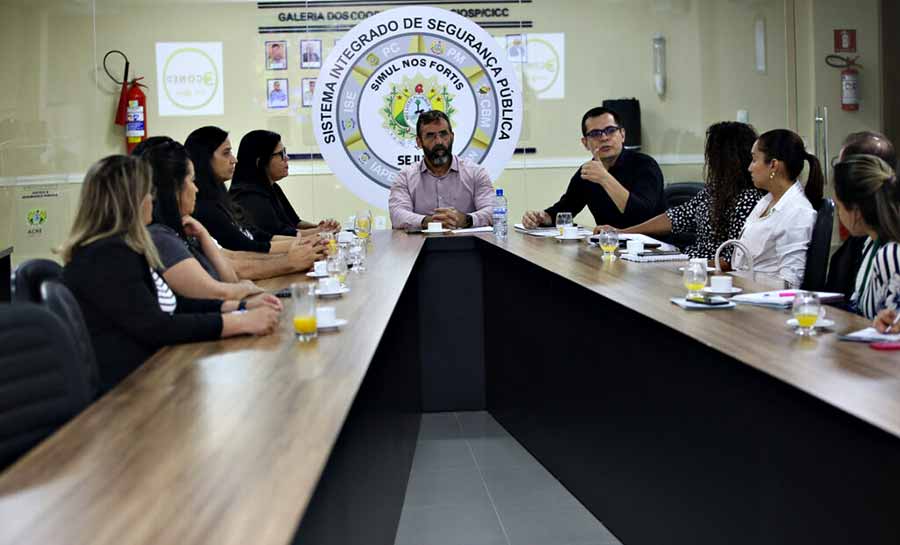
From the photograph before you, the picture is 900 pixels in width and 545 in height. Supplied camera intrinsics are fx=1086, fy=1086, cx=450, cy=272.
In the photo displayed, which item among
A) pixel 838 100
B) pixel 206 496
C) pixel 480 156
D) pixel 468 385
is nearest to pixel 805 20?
pixel 838 100

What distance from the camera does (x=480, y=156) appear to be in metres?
7.71

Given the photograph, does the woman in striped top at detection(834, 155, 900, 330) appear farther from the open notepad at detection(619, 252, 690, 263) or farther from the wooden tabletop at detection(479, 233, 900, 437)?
the open notepad at detection(619, 252, 690, 263)

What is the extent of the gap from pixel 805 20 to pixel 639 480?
574cm

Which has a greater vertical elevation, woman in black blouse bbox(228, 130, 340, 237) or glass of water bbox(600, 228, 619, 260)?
woman in black blouse bbox(228, 130, 340, 237)

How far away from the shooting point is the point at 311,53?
7637mm

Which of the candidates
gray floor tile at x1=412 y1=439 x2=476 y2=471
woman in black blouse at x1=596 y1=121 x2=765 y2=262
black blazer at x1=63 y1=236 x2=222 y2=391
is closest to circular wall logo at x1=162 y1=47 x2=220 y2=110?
gray floor tile at x1=412 y1=439 x2=476 y2=471

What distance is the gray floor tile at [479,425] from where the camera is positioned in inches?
189

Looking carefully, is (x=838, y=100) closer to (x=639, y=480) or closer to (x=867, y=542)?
(x=639, y=480)

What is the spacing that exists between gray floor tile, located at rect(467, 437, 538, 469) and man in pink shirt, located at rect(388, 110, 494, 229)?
1721 mm

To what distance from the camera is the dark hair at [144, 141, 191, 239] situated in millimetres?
3430

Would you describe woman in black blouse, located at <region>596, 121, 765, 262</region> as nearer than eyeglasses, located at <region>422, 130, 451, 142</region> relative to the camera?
Yes

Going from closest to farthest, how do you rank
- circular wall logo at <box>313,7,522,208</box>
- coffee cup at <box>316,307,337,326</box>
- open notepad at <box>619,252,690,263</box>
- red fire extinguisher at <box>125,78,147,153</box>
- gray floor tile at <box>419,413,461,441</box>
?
coffee cup at <box>316,307,337,326</box>
open notepad at <box>619,252,690,263</box>
gray floor tile at <box>419,413,461,441</box>
red fire extinguisher at <box>125,78,147,153</box>
circular wall logo at <box>313,7,522,208</box>

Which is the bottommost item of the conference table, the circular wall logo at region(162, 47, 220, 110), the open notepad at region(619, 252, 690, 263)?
the conference table

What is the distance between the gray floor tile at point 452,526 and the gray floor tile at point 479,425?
988mm
